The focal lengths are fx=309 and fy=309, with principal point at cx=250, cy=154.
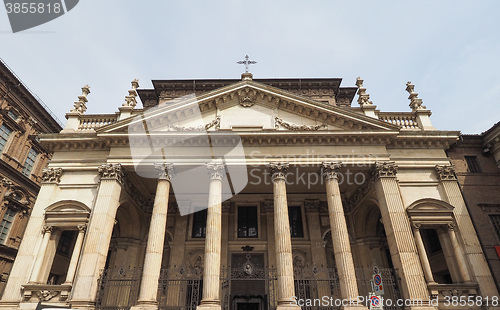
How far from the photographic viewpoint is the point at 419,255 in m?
16.6

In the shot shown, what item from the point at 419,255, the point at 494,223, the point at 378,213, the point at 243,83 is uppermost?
the point at 243,83

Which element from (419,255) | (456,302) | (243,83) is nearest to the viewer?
(456,302)

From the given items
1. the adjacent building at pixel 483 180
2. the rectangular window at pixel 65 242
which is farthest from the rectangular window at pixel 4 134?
the adjacent building at pixel 483 180

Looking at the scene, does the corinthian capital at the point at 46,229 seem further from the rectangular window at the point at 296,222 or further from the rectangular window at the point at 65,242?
the rectangular window at the point at 296,222

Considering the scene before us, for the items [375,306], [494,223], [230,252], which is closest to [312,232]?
[230,252]

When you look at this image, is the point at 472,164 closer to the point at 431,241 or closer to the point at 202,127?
the point at 431,241

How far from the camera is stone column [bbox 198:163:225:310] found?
14789mm

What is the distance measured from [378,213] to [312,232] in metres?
4.87

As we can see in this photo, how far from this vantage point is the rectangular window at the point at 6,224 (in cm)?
2358

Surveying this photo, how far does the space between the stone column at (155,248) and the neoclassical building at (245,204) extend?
6 centimetres

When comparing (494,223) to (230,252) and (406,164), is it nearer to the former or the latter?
(406,164)

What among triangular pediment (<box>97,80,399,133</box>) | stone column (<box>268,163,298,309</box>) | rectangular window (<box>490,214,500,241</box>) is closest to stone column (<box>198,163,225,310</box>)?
stone column (<box>268,163,298,309</box>)

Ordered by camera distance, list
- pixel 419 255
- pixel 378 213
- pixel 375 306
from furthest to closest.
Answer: pixel 378 213 < pixel 419 255 < pixel 375 306

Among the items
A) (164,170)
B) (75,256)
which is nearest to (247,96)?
(164,170)
